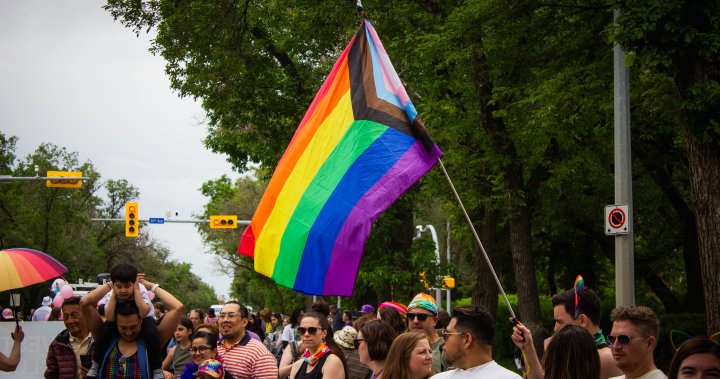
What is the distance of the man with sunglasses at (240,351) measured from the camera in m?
9.11

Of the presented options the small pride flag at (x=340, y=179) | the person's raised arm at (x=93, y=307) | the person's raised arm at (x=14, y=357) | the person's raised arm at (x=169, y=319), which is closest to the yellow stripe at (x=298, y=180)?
the small pride flag at (x=340, y=179)

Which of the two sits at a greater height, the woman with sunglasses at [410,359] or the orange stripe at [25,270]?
the orange stripe at [25,270]

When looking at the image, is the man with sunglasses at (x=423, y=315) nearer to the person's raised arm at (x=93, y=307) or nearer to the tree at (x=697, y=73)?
the person's raised arm at (x=93, y=307)

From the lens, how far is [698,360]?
14.4ft

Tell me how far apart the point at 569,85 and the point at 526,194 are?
5.99 metres

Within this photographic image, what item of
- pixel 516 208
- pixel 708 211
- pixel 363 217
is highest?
pixel 516 208

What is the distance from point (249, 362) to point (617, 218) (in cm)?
692

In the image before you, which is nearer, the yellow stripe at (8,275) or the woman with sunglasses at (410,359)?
the woman with sunglasses at (410,359)

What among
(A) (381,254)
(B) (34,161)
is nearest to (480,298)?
(A) (381,254)

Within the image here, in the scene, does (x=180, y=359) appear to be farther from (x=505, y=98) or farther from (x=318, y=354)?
(x=505, y=98)

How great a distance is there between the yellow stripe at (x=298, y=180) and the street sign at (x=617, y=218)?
6.52 meters

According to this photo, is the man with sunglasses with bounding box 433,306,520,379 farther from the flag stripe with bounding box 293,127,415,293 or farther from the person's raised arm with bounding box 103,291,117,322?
the person's raised arm with bounding box 103,291,117,322

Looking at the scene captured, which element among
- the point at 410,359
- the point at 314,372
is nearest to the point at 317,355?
the point at 314,372

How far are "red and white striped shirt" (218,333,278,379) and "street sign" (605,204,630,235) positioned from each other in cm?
660
